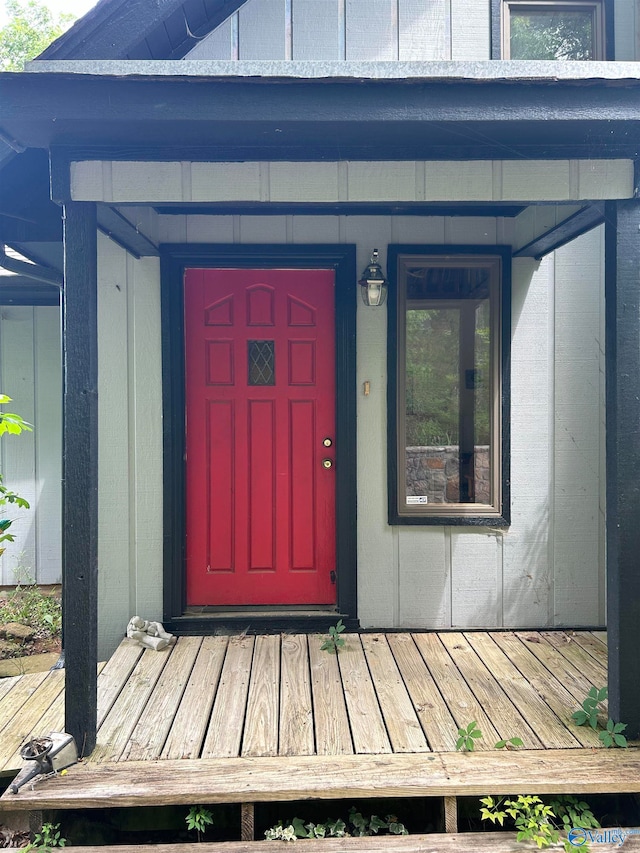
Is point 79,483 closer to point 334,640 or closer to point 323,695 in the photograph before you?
point 323,695

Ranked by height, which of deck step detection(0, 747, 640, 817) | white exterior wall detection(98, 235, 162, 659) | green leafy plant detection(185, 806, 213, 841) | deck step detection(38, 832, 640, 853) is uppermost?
white exterior wall detection(98, 235, 162, 659)

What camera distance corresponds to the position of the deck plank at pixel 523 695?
212 centimetres

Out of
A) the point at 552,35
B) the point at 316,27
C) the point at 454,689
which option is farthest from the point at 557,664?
the point at 316,27

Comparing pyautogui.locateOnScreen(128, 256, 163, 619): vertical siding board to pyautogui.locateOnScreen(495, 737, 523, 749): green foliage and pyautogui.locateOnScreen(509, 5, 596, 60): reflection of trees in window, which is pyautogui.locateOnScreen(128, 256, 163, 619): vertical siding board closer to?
pyautogui.locateOnScreen(495, 737, 523, 749): green foliage

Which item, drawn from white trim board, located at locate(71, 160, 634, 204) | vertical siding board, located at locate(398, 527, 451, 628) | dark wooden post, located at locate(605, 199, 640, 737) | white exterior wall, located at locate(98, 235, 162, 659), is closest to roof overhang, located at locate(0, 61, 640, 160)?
white trim board, located at locate(71, 160, 634, 204)

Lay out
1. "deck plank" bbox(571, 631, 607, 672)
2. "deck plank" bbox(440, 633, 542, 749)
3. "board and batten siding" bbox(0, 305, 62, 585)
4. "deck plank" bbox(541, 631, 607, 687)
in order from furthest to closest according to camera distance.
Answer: "board and batten siding" bbox(0, 305, 62, 585) < "deck plank" bbox(571, 631, 607, 672) < "deck plank" bbox(541, 631, 607, 687) < "deck plank" bbox(440, 633, 542, 749)

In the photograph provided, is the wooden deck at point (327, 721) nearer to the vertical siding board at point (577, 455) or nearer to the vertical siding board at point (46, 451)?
the vertical siding board at point (577, 455)

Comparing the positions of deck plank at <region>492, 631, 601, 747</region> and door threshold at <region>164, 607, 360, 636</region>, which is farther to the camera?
door threshold at <region>164, 607, 360, 636</region>

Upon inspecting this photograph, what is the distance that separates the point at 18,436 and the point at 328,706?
2.98 meters

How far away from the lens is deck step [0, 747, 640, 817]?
184cm

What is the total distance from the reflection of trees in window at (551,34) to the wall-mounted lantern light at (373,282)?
1.34 meters

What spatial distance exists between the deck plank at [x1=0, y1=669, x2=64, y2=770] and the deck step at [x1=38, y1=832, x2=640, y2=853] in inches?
20.3

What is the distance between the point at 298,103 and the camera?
1.92 meters

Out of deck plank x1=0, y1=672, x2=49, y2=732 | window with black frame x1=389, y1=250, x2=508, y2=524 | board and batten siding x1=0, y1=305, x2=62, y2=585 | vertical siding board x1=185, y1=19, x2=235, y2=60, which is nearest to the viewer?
deck plank x1=0, y1=672, x2=49, y2=732
